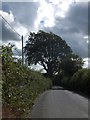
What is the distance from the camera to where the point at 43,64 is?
4048 inches

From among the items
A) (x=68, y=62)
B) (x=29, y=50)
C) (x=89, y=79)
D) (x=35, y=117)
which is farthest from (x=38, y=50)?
(x=35, y=117)

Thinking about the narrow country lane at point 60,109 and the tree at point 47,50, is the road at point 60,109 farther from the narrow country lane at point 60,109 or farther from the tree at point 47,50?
the tree at point 47,50

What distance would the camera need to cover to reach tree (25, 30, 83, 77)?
326 ft

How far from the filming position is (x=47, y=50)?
3939 inches

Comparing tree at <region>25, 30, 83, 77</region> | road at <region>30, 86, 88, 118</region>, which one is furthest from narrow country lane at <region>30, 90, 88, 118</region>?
tree at <region>25, 30, 83, 77</region>

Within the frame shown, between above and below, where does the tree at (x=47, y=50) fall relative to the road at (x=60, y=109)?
above

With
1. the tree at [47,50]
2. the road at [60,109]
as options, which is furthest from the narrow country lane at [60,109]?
the tree at [47,50]

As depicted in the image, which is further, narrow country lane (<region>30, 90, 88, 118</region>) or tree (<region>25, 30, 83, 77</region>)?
tree (<region>25, 30, 83, 77</region>)

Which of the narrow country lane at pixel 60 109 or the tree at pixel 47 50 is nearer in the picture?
the narrow country lane at pixel 60 109

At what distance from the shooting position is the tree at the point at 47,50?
99312 millimetres

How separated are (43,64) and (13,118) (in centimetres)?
9039

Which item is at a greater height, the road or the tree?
the tree

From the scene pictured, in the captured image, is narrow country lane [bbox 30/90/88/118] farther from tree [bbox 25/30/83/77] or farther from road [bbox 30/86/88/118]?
tree [bbox 25/30/83/77]

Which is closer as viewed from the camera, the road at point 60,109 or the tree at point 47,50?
the road at point 60,109
